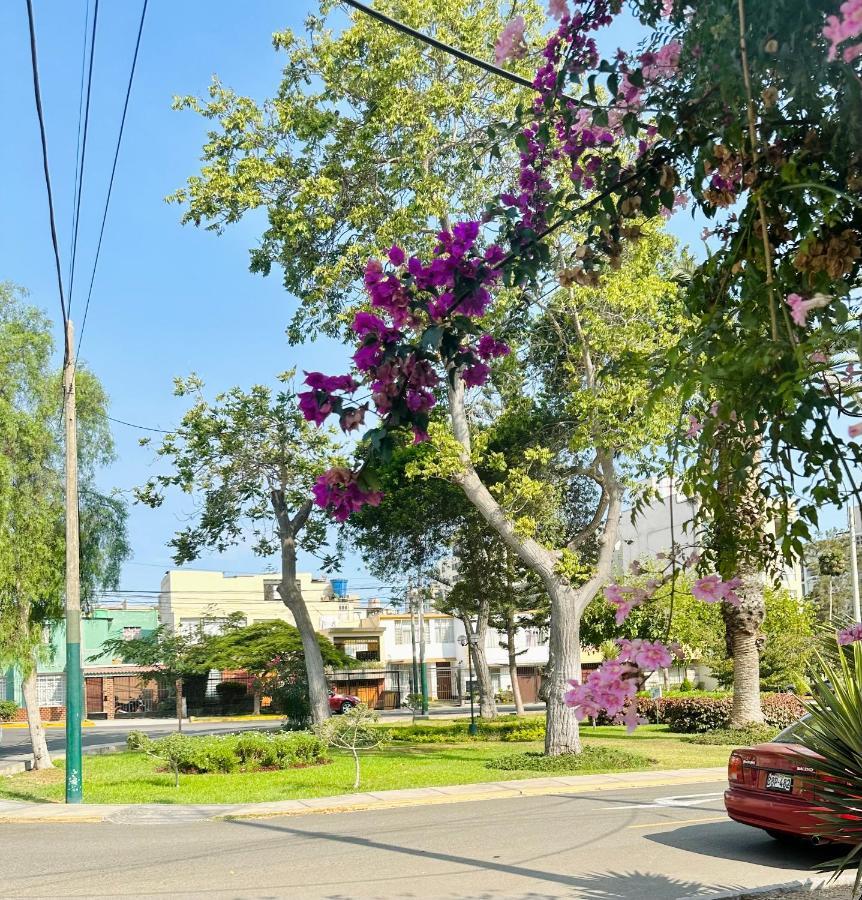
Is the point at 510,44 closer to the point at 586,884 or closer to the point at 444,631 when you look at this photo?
the point at 586,884

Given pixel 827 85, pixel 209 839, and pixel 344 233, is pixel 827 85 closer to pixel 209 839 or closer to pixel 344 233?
pixel 209 839

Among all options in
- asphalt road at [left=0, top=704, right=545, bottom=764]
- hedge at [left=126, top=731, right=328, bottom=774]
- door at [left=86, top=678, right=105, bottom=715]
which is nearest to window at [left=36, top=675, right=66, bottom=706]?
door at [left=86, top=678, right=105, bottom=715]

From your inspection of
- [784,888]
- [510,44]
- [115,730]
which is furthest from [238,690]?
[510,44]

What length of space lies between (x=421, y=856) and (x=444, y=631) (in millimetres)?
59728

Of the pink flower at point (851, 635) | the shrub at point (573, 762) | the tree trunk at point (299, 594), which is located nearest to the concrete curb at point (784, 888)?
the pink flower at point (851, 635)

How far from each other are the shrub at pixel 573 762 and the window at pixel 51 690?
4639 cm

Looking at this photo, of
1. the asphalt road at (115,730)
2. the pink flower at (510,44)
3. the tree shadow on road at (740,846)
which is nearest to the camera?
the pink flower at (510,44)

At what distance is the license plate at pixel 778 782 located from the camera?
30.2ft

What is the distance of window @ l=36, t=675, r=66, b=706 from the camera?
60.6 meters

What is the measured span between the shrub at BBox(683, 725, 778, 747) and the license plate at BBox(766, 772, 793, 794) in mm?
15453

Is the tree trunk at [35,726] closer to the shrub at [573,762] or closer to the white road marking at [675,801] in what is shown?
the shrub at [573,762]

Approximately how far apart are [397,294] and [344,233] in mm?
17642

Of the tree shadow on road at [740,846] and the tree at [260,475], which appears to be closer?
the tree shadow on road at [740,846]

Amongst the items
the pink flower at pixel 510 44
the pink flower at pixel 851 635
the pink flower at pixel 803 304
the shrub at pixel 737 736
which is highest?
the pink flower at pixel 510 44
